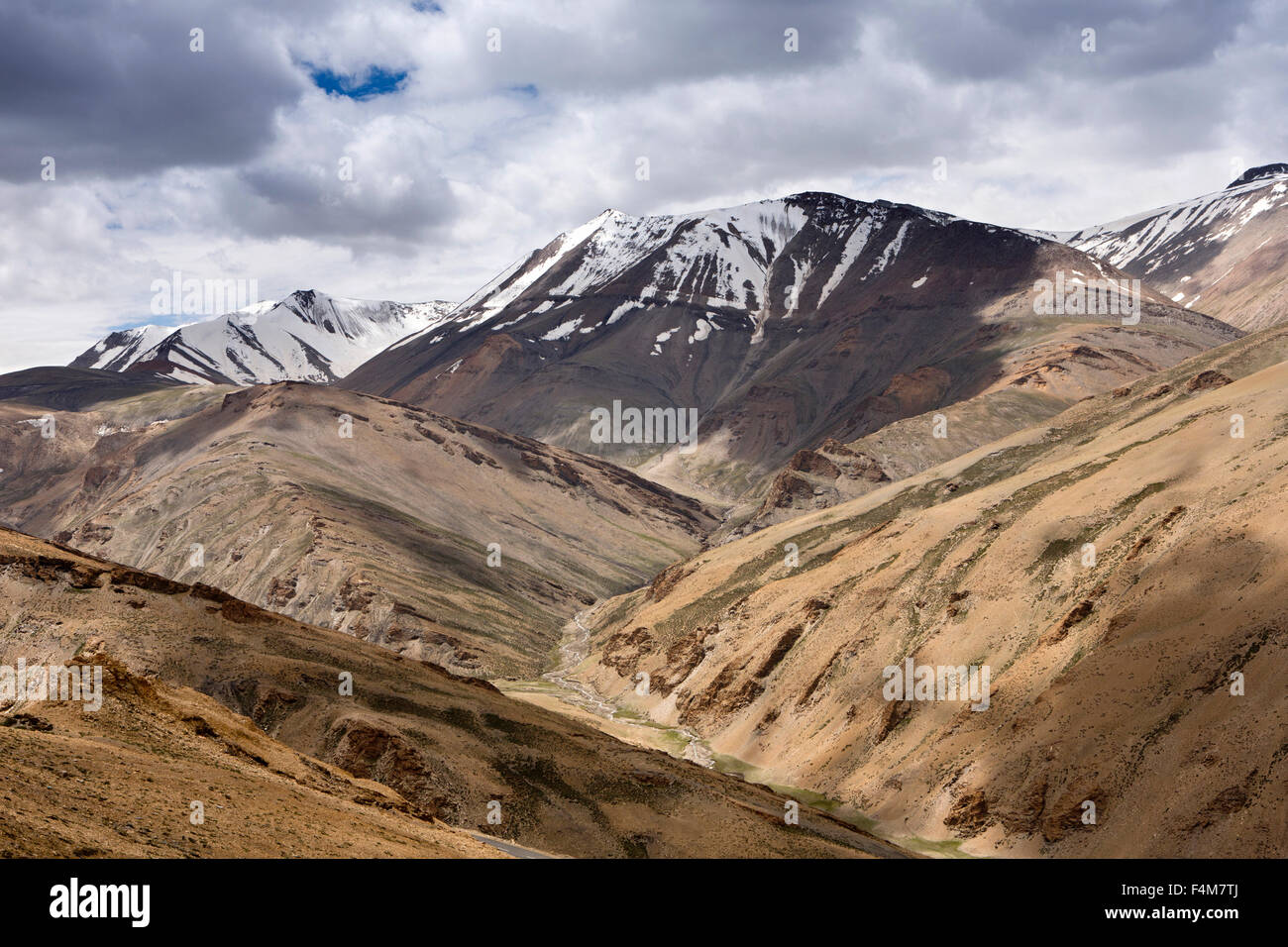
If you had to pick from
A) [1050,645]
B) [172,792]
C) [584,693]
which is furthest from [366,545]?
[172,792]

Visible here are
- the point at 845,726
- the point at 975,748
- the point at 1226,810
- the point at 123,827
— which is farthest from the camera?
the point at 845,726

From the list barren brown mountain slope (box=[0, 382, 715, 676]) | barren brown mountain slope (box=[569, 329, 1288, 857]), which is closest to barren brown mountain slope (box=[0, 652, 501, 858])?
barren brown mountain slope (box=[569, 329, 1288, 857])

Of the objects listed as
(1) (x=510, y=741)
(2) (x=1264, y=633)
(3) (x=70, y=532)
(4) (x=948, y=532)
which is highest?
(3) (x=70, y=532)

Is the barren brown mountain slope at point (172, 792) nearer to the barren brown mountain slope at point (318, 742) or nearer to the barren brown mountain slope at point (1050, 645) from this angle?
the barren brown mountain slope at point (318, 742)

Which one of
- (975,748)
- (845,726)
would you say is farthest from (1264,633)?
(845,726)

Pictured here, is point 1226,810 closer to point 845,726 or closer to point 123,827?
point 845,726

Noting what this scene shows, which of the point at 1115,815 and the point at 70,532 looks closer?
the point at 1115,815

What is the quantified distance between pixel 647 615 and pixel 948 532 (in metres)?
40.6

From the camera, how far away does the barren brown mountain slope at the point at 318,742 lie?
99.9ft

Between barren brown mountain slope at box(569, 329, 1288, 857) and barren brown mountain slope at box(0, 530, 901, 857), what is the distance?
32.4 feet

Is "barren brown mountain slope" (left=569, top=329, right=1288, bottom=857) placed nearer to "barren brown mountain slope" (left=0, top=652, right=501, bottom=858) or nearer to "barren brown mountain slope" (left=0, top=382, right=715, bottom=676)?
"barren brown mountain slope" (left=0, top=382, right=715, bottom=676)

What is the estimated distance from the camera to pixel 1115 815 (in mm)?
48406

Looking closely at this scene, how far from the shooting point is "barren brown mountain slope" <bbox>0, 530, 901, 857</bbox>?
99.9 ft

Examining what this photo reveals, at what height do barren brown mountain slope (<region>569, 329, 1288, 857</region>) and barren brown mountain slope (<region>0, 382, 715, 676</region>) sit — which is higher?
barren brown mountain slope (<region>0, 382, 715, 676</region>)
